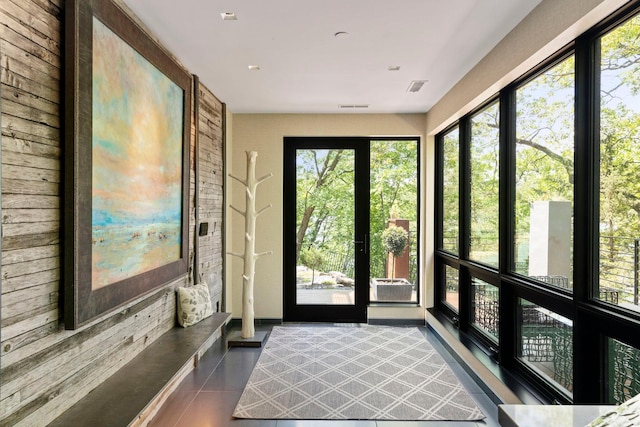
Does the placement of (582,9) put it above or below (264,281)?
above

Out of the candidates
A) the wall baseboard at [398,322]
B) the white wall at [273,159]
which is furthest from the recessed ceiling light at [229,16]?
the wall baseboard at [398,322]

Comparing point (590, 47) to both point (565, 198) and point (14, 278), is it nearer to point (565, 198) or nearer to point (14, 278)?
point (565, 198)

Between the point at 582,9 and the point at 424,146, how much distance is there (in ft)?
10.2

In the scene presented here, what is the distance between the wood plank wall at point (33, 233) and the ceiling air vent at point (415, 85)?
2947 millimetres

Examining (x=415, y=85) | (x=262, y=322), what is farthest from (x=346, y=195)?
(x=262, y=322)

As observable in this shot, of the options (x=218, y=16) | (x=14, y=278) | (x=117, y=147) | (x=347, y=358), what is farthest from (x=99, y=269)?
(x=347, y=358)

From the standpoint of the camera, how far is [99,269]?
6.46ft

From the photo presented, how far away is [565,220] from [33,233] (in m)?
2.78

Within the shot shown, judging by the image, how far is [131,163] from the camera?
7.55ft

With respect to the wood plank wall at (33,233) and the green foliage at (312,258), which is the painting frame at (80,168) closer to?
the wood plank wall at (33,233)

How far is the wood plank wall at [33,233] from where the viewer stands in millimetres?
1469

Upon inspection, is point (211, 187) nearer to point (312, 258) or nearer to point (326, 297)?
point (312, 258)

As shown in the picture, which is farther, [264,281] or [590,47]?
[264,281]

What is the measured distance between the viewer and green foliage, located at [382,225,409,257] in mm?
5082
